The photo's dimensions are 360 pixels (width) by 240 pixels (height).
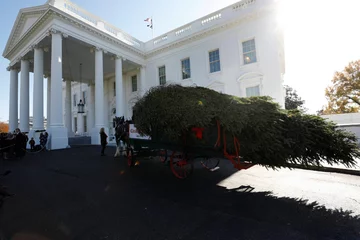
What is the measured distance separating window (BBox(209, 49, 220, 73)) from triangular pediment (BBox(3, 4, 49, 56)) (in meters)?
13.0

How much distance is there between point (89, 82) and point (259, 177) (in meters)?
25.2

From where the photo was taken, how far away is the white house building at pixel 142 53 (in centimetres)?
1296

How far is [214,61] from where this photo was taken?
1606 centimetres

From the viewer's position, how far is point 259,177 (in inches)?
201

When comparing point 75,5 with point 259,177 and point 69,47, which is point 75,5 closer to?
point 69,47

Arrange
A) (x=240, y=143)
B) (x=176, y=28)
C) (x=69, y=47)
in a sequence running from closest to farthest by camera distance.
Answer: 1. (x=240, y=143)
2. (x=69, y=47)
3. (x=176, y=28)

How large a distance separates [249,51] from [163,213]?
14628 mm

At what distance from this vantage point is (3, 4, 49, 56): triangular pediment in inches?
547

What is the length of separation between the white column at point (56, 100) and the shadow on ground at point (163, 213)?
28.6ft

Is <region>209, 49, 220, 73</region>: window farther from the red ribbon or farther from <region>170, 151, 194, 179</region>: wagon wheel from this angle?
the red ribbon

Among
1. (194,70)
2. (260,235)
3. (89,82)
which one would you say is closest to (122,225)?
(260,235)

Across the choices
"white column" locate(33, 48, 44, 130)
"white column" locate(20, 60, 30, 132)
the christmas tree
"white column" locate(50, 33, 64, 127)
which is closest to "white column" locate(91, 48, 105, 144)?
"white column" locate(50, 33, 64, 127)

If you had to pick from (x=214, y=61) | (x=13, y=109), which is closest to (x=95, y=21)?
(x=214, y=61)

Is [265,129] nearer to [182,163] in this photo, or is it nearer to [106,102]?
[182,163]
